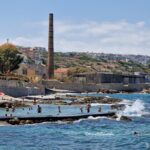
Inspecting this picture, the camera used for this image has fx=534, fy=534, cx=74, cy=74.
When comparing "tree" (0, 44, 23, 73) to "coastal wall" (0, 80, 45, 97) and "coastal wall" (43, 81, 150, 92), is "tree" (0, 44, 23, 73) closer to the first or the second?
"coastal wall" (43, 81, 150, 92)

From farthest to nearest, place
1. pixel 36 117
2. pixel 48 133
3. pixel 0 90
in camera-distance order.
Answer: pixel 0 90
pixel 36 117
pixel 48 133

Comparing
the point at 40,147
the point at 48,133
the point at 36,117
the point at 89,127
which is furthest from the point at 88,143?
the point at 36,117

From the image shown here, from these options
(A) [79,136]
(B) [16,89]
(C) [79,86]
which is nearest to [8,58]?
(B) [16,89]

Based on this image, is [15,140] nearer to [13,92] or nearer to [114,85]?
[13,92]

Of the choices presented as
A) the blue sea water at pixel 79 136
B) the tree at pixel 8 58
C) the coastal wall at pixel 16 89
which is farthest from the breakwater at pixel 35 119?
the tree at pixel 8 58

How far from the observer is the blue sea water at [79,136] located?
40.1 meters

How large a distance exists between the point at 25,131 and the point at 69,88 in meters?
120

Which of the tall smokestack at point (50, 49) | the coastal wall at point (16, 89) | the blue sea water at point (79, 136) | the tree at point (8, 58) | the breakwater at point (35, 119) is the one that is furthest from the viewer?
the tall smokestack at point (50, 49)

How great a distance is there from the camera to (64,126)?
55.1 m

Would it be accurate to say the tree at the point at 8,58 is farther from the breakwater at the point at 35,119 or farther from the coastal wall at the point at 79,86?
the breakwater at the point at 35,119

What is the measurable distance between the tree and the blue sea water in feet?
280

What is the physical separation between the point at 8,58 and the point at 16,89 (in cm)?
3536

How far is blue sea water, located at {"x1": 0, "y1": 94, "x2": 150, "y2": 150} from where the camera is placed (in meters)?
40.1

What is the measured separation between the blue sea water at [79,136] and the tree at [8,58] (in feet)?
280
